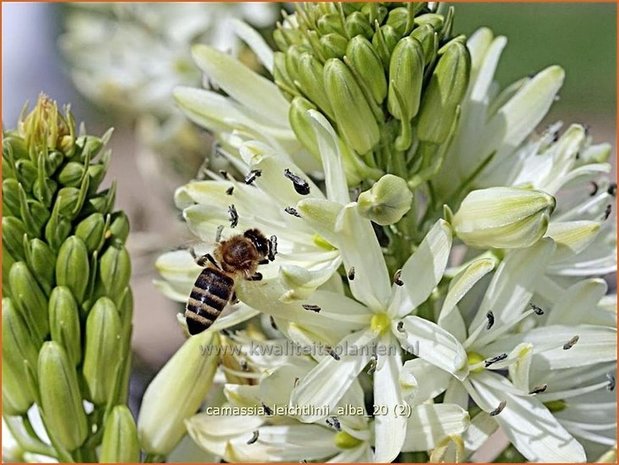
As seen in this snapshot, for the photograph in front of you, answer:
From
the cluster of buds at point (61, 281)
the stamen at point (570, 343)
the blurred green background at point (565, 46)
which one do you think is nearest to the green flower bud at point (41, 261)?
the cluster of buds at point (61, 281)

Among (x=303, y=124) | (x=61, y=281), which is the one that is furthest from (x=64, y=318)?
(x=303, y=124)

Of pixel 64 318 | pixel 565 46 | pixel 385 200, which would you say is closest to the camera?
pixel 385 200

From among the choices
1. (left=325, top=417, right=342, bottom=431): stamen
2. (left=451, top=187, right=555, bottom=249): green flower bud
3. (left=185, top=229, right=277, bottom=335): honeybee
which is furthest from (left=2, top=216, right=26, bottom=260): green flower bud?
(left=451, top=187, right=555, bottom=249): green flower bud

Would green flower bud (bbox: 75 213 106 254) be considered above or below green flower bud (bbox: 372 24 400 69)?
below

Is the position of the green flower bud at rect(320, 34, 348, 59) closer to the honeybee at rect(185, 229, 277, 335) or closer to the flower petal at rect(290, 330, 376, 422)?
the honeybee at rect(185, 229, 277, 335)

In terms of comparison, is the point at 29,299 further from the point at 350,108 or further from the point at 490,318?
the point at 490,318

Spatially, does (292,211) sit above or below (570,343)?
above

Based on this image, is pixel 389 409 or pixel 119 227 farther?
pixel 119 227

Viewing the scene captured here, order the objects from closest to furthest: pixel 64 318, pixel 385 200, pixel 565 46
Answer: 1. pixel 385 200
2. pixel 64 318
3. pixel 565 46
